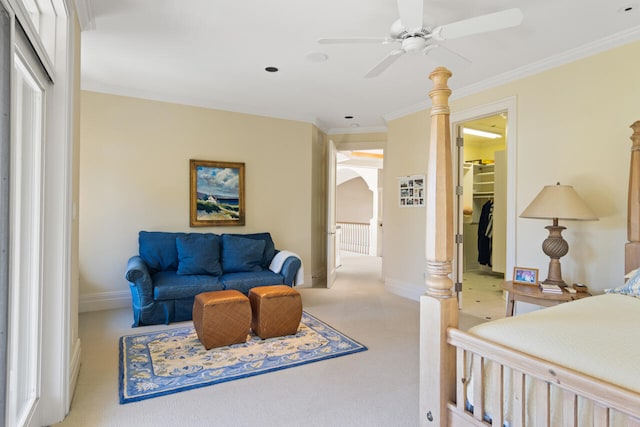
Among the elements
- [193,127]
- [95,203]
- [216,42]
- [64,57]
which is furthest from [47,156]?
[193,127]

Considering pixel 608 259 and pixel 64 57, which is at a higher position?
pixel 64 57

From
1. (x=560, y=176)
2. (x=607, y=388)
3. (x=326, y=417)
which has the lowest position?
(x=326, y=417)

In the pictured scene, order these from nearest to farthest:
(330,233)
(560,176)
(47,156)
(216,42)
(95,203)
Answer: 1. (47,156)
2. (216,42)
3. (560,176)
4. (95,203)
5. (330,233)

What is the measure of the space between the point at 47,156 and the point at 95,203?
245 centimetres

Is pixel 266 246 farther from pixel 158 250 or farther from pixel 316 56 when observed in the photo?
pixel 316 56

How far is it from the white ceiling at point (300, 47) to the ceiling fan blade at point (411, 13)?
1.00 ft

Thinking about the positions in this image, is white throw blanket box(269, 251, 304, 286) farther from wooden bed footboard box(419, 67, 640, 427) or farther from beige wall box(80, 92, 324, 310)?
wooden bed footboard box(419, 67, 640, 427)

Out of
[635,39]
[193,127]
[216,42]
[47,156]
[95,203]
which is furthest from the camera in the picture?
[193,127]

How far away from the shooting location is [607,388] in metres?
1.06

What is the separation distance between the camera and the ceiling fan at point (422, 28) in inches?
81.4

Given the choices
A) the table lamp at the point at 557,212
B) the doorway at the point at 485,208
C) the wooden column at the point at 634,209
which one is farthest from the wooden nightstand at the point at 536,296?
the doorway at the point at 485,208

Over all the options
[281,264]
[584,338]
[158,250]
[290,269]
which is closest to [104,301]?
[158,250]

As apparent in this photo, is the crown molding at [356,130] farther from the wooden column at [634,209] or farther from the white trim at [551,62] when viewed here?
the wooden column at [634,209]

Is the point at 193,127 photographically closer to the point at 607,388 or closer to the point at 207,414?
the point at 207,414
